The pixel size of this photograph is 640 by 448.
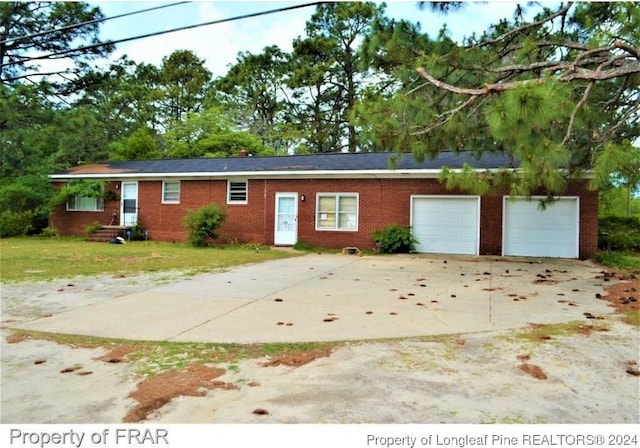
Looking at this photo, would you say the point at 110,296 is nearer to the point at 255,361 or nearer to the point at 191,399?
the point at 255,361

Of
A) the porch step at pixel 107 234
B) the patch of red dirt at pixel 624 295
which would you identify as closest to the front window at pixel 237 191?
the porch step at pixel 107 234

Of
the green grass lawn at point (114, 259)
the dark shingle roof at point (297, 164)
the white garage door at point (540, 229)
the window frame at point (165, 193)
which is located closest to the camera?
the green grass lawn at point (114, 259)

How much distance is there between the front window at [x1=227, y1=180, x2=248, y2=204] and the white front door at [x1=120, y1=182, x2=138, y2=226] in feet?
14.4

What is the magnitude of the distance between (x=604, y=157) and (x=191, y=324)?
18.6ft

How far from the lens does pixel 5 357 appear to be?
4.23 metres

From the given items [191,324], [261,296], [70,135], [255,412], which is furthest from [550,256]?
[70,135]

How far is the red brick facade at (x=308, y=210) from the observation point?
46.3 feet

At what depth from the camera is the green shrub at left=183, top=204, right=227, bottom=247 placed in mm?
15984

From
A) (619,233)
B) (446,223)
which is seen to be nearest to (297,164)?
(446,223)

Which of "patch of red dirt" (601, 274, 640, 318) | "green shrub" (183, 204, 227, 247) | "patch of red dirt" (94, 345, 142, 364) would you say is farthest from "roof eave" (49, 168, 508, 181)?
"patch of red dirt" (94, 345, 142, 364)

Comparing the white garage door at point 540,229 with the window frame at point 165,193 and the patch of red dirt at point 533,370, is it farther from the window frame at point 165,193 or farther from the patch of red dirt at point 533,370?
the window frame at point 165,193

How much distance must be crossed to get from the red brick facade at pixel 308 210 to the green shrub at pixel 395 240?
37 cm

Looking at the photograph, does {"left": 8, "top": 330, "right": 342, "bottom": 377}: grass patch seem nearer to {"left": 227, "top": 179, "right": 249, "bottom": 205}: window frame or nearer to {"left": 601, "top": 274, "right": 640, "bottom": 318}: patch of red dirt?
{"left": 601, "top": 274, "right": 640, "bottom": 318}: patch of red dirt

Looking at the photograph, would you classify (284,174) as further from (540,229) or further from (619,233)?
(619,233)
